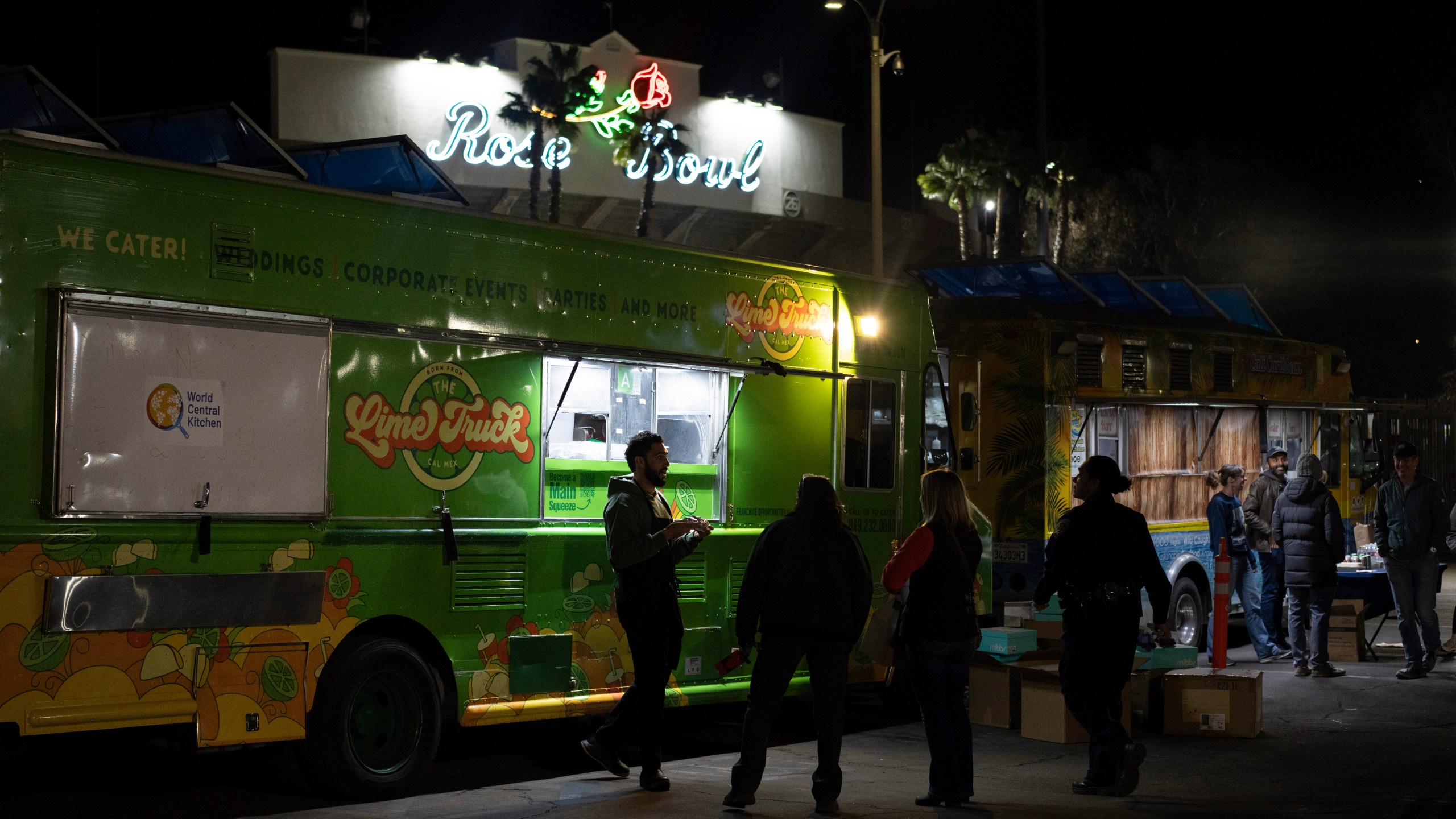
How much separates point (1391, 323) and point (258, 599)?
46.9 m

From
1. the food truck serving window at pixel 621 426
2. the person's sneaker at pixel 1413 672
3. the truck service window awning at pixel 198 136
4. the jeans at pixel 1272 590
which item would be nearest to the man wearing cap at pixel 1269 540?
the jeans at pixel 1272 590

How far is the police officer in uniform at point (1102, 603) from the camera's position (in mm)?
A: 7992

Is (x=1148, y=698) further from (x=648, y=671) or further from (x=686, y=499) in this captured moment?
(x=648, y=671)

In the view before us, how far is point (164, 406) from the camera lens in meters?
6.86

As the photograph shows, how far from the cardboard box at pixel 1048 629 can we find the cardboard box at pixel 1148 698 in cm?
84

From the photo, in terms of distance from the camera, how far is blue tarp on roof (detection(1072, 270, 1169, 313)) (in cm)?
1731

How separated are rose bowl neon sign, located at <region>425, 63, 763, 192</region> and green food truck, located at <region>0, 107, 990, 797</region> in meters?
33.4

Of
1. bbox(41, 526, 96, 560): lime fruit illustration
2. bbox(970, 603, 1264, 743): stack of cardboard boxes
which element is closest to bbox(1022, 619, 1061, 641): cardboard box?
bbox(970, 603, 1264, 743): stack of cardboard boxes

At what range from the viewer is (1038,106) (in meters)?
37.8

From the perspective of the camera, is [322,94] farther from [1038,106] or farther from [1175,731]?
[1175,731]

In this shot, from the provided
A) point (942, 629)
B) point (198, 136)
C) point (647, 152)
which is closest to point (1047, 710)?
point (942, 629)

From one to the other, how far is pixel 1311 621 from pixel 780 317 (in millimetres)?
6252

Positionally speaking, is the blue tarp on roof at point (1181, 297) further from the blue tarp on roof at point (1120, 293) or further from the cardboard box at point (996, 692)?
the cardboard box at point (996, 692)

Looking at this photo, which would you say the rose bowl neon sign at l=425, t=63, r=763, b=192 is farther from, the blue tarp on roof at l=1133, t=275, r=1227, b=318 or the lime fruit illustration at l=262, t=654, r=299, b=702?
the lime fruit illustration at l=262, t=654, r=299, b=702
